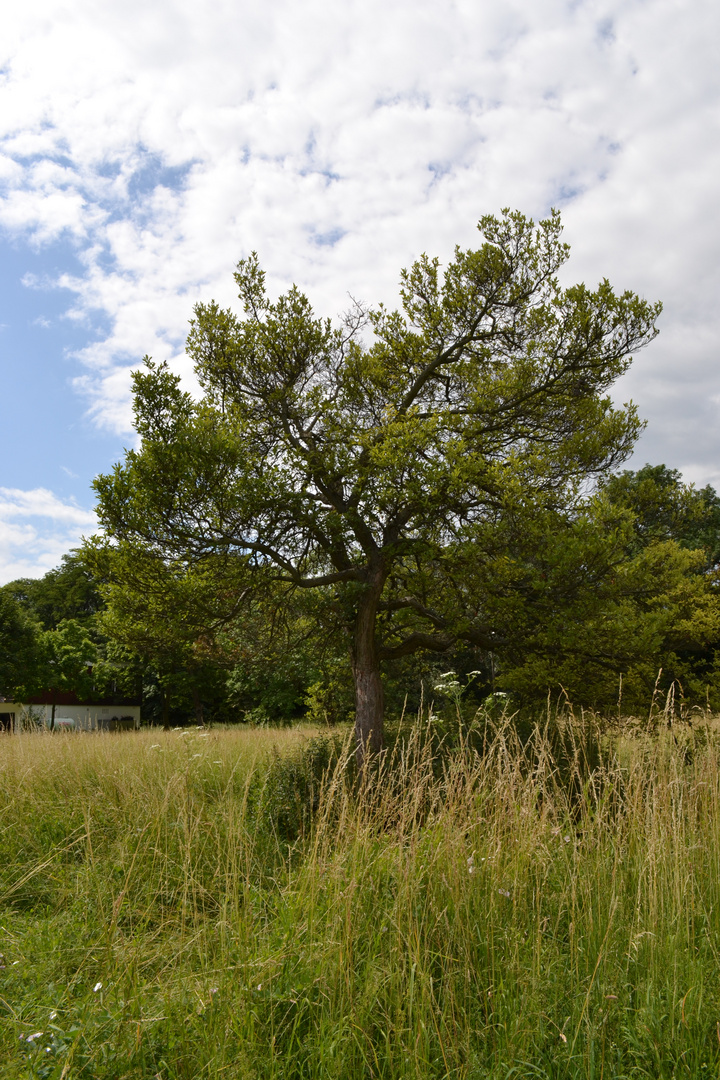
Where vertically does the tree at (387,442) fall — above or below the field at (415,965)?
above

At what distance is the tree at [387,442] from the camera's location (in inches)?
306

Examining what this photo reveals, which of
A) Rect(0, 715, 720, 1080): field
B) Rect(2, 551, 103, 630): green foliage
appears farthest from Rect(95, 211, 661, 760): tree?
Rect(2, 551, 103, 630): green foliage

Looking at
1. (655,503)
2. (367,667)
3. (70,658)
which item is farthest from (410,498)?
(70,658)

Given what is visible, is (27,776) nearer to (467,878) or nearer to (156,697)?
(467,878)

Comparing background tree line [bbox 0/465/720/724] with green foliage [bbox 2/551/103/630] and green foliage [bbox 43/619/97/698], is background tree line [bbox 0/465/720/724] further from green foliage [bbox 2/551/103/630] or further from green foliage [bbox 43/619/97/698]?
green foliage [bbox 2/551/103/630]

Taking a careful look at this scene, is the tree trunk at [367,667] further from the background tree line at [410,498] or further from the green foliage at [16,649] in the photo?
the green foliage at [16,649]

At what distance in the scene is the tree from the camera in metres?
7.78

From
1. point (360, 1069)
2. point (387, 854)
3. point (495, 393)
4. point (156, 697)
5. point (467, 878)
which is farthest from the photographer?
point (156, 697)

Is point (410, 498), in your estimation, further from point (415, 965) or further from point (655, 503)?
point (415, 965)

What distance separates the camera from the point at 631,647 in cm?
811

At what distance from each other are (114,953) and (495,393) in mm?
7898

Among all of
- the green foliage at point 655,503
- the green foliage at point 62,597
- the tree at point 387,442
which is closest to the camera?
the tree at point 387,442

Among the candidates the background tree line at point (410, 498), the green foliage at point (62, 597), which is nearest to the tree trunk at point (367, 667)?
the background tree line at point (410, 498)

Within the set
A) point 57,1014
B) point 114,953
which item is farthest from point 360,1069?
point 114,953
